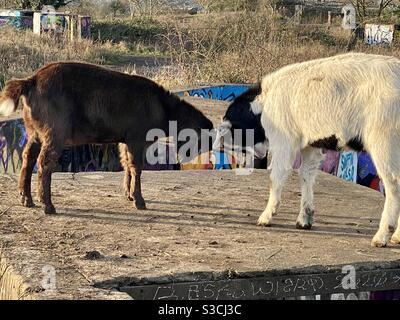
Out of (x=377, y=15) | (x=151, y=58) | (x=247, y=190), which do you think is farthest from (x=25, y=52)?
(x=247, y=190)

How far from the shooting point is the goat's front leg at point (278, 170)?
305 inches

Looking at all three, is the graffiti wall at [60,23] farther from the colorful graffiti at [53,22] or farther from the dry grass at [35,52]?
the dry grass at [35,52]

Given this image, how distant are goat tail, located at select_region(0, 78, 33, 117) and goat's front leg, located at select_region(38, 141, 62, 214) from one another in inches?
19.2

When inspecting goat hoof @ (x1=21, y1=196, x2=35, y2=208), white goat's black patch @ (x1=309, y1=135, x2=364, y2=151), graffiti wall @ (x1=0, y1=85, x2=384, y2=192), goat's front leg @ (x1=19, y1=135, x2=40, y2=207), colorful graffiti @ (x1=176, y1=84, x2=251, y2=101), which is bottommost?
graffiti wall @ (x1=0, y1=85, x2=384, y2=192)

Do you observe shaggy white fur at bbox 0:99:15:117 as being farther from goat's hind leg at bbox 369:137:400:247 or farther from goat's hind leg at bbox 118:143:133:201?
goat's hind leg at bbox 369:137:400:247

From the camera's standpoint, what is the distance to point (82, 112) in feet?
26.5

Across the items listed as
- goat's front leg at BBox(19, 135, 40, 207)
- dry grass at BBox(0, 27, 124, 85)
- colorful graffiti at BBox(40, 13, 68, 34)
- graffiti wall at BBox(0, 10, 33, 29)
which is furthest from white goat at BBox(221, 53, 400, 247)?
graffiti wall at BBox(0, 10, 33, 29)

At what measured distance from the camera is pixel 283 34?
68.8ft

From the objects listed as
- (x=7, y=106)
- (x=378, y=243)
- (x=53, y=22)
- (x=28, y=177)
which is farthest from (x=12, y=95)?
(x=53, y=22)

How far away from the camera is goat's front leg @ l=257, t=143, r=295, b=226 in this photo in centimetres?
774

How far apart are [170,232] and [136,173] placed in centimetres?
102

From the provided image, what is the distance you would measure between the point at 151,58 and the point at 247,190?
28.4m

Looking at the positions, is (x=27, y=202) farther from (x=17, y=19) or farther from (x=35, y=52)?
(x=17, y=19)
